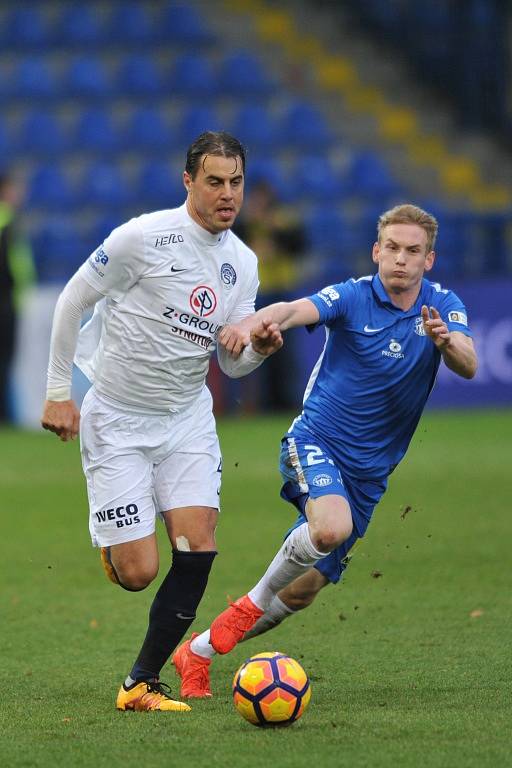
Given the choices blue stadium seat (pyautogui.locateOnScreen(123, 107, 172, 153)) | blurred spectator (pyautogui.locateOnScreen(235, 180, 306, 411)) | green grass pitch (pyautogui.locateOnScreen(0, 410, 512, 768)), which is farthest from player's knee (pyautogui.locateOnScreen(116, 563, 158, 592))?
blue stadium seat (pyautogui.locateOnScreen(123, 107, 172, 153))

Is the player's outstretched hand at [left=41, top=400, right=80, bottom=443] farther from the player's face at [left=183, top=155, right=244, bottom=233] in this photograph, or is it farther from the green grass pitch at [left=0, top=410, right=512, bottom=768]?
the green grass pitch at [left=0, top=410, right=512, bottom=768]

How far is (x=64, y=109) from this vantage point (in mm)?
22062

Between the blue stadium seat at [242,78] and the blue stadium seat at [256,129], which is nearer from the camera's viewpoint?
the blue stadium seat at [256,129]

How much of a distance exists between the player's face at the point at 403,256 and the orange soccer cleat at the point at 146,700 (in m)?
1.99

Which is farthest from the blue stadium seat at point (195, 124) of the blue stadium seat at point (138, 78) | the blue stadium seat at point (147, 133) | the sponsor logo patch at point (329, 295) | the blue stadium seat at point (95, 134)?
the sponsor logo patch at point (329, 295)

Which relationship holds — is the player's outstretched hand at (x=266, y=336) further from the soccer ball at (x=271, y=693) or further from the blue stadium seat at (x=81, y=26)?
the blue stadium seat at (x=81, y=26)

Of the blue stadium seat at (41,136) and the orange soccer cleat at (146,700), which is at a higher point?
the blue stadium seat at (41,136)

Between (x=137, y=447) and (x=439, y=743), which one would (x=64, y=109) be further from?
(x=439, y=743)

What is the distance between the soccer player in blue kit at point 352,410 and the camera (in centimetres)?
601

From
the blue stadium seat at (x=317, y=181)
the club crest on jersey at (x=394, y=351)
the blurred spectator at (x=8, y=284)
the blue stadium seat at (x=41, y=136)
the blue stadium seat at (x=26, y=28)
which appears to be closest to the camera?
the club crest on jersey at (x=394, y=351)

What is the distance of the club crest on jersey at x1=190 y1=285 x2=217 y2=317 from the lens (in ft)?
19.4

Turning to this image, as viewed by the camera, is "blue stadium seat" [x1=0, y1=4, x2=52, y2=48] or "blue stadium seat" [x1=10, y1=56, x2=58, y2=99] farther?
"blue stadium seat" [x1=0, y1=4, x2=52, y2=48]

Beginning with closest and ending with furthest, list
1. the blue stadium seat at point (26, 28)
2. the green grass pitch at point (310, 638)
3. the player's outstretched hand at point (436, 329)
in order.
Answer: the green grass pitch at point (310, 638), the player's outstretched hand at point (436, 329), the blue stadium seat at point (26, 28)

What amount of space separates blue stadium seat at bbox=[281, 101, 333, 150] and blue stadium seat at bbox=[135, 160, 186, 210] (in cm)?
193
